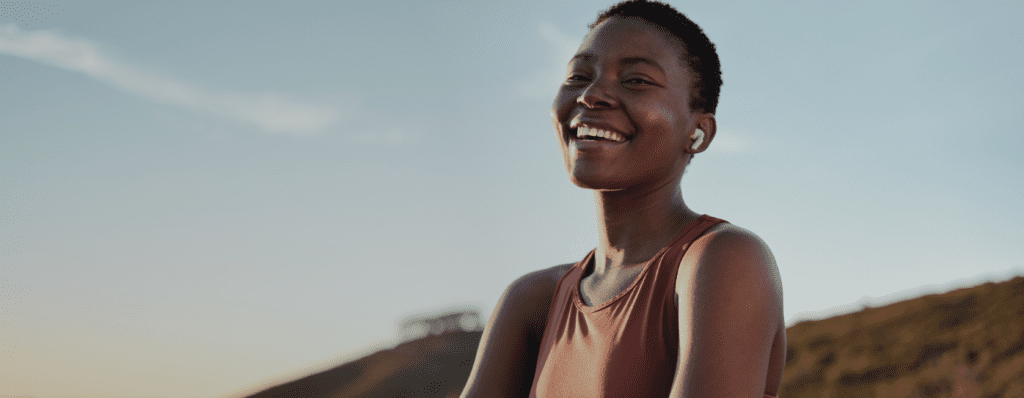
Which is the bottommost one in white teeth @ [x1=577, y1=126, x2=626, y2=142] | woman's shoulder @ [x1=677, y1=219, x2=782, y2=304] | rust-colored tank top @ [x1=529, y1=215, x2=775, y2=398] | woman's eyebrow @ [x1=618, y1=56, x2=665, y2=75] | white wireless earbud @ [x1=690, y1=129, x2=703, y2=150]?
rust-colored tank top @ [x1=529, y1=215, x2=775, y2=398]

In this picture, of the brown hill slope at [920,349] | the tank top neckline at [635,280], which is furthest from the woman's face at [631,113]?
the brown hill slope at [920,349]

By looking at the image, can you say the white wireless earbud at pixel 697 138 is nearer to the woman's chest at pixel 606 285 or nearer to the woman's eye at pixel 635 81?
the woman's eye at pixel 635 81

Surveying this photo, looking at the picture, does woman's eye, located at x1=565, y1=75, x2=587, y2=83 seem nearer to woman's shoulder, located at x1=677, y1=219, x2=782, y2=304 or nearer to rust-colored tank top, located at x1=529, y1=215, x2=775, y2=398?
rust-colored tank top, located at x1=529, y1=215, x2=775, y2=398

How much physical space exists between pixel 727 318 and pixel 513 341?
94 centimetres

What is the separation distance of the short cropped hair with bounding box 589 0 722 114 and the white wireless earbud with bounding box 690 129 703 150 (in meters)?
0.08

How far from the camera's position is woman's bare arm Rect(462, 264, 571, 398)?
274 cm

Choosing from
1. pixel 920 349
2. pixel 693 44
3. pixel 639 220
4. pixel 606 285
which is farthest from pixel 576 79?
pixel 920 349

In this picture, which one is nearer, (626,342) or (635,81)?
(626,342)

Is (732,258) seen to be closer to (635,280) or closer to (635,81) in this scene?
(635,280)

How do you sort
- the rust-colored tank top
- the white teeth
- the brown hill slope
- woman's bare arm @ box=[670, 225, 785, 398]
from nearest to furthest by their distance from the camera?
1. woman's bare arm @ box=[670, 225, 785, 398]
2. the rust-colored tank top
3. the white teeth
4. the brown hill slope

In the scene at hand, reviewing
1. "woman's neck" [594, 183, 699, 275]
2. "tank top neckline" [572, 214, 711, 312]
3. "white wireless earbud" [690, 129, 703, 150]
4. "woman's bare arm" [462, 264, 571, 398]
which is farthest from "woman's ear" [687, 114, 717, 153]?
"woman's bare arm" [462, 264, 571, 398]

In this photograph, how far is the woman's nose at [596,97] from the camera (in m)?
2.48

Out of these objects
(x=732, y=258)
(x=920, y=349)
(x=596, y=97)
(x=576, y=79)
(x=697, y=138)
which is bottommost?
(x=920, y=349)

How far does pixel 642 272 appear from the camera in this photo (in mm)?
2367
